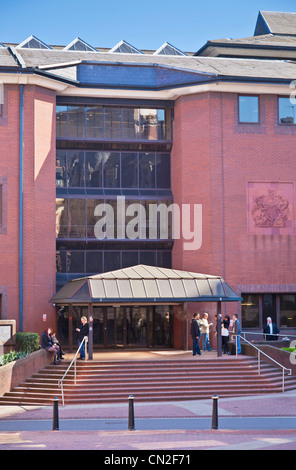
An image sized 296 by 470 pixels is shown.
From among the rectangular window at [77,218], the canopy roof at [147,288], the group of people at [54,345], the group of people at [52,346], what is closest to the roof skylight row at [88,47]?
the rectangular window at [77,218]

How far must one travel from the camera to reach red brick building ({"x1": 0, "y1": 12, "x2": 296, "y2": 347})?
32219 millimetres

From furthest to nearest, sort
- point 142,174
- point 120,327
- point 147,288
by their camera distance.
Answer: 1. point 142,174
2. point 120,327
3. point 147,288

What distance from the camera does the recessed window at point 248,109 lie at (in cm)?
3412

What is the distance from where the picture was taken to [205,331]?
1177 inches

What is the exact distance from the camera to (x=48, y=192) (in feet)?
108

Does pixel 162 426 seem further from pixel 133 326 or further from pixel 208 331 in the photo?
pixel 133 326

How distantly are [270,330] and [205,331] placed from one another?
3.26 meters

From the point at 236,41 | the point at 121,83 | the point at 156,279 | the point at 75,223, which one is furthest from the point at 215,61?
the point at 156,279

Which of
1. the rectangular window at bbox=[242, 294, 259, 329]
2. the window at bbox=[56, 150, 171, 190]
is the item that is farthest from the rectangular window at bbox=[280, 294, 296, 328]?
the window at bbox=[56, 150, 171, 190]

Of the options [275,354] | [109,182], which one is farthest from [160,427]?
[109,182]

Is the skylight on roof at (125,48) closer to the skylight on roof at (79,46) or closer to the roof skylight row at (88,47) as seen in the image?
the roof skylight row at (88,47)

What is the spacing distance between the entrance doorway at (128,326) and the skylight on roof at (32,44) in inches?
605
